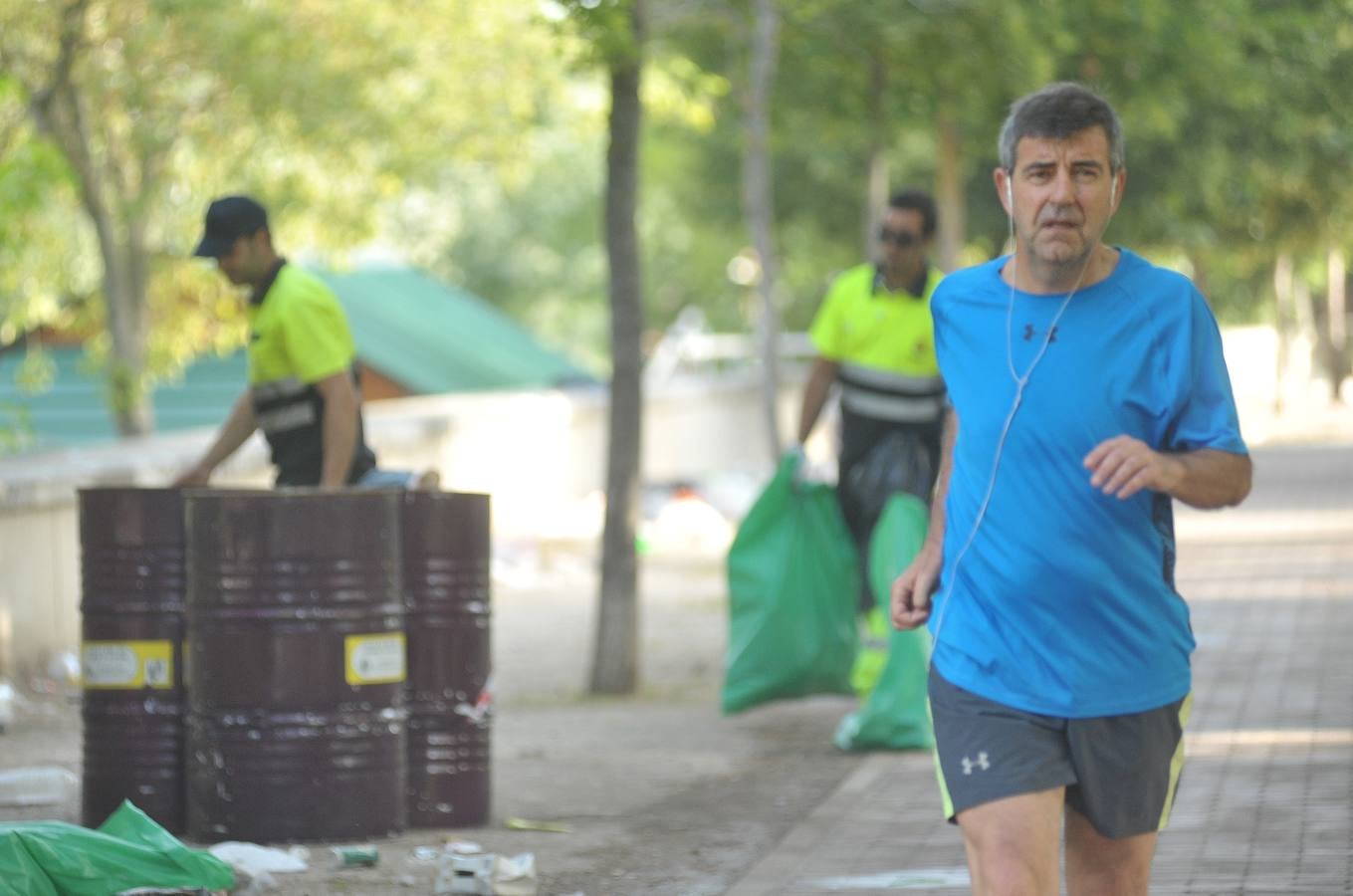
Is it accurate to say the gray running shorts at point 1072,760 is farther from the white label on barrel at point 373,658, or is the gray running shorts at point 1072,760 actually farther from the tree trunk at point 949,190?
the tree trunk at point 949,190

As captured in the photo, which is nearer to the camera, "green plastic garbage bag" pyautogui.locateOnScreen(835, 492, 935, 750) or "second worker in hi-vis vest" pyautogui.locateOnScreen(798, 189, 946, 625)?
"green plastic garbage bag" pyautogui.locateOnScreen(835, 492, 935, 750)

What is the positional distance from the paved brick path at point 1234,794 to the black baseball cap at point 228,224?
101 inches

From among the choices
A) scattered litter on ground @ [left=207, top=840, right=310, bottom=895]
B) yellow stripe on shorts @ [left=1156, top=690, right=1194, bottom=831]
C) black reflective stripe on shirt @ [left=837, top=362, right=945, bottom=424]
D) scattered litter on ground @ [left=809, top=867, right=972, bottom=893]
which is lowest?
scattered litter on ground @ [left=809, top=867, right=972, bottom=893]

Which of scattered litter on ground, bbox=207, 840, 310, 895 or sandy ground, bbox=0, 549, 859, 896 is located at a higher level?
scattered litter on ground, bbox=207, 840, 310, 895

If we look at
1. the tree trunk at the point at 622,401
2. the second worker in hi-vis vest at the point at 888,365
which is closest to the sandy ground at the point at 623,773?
the tree trunk at the point at 622,401

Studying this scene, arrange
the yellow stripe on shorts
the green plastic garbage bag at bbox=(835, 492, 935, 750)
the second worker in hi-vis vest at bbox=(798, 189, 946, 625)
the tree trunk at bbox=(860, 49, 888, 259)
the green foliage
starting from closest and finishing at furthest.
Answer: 1. the yellow stripe on shorts
2. the green plastic garbage bag at bbox=(835, 492, 935, 750)
3. the second worker in hi-vis vest at bbox=(798, 189, 946, 625)
4. the green foliage
5. the tree trunk at bbox=(860, 49, 888, 259)

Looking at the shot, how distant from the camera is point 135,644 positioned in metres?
7.03

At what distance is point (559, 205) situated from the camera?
2015 inches

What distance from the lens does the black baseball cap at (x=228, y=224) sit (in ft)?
23.6

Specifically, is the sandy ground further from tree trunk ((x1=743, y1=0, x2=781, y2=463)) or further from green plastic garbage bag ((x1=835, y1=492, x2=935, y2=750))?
tree trunk ((x1=743, y1=0, x2=781, y2=463))

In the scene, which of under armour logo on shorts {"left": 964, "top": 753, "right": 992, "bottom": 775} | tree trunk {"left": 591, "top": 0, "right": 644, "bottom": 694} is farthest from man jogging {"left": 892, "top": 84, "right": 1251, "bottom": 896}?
tree trunk {"left": 591, "top": 0, "right": 644, "bottom": 694}

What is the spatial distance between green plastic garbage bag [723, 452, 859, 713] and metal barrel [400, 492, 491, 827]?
6.39ft

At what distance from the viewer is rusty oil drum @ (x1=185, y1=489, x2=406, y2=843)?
A: 667 cm

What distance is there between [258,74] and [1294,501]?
1059cm
